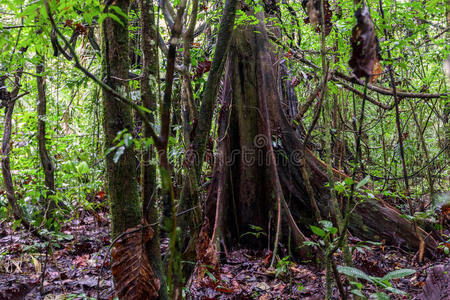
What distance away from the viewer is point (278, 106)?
426 centimetres

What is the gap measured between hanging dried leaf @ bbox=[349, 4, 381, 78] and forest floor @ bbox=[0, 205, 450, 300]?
1.53 meters

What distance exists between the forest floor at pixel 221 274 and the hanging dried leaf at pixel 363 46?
5.02 feet

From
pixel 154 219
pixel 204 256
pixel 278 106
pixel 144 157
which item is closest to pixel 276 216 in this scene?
pixel 278 106

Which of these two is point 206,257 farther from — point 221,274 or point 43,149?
point 43,149

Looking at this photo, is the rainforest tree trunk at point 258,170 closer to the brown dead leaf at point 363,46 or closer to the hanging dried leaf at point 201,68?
the hanging dried leaf at point 201,68

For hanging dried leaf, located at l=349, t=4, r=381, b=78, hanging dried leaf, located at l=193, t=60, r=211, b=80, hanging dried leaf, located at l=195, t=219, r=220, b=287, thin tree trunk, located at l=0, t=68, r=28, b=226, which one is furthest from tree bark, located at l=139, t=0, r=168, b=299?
thin tree trunk, located at l=0, t=68, r=28, b=226

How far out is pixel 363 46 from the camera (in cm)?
133

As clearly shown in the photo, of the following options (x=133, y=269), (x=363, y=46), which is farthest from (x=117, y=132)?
(x=363, y=46)

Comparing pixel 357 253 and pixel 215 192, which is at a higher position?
pixel 215 192

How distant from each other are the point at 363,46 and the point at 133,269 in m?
1.46

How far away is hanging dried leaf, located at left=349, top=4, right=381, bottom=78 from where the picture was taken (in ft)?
4.37

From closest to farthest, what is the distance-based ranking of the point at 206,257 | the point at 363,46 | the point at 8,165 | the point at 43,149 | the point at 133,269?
the point at 363,46 → the point at 133,269 → the point at 206,257 → the point at 8,165 → the point at 43,149

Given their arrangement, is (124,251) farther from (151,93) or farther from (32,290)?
(32,290)

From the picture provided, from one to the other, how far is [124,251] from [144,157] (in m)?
0.49
